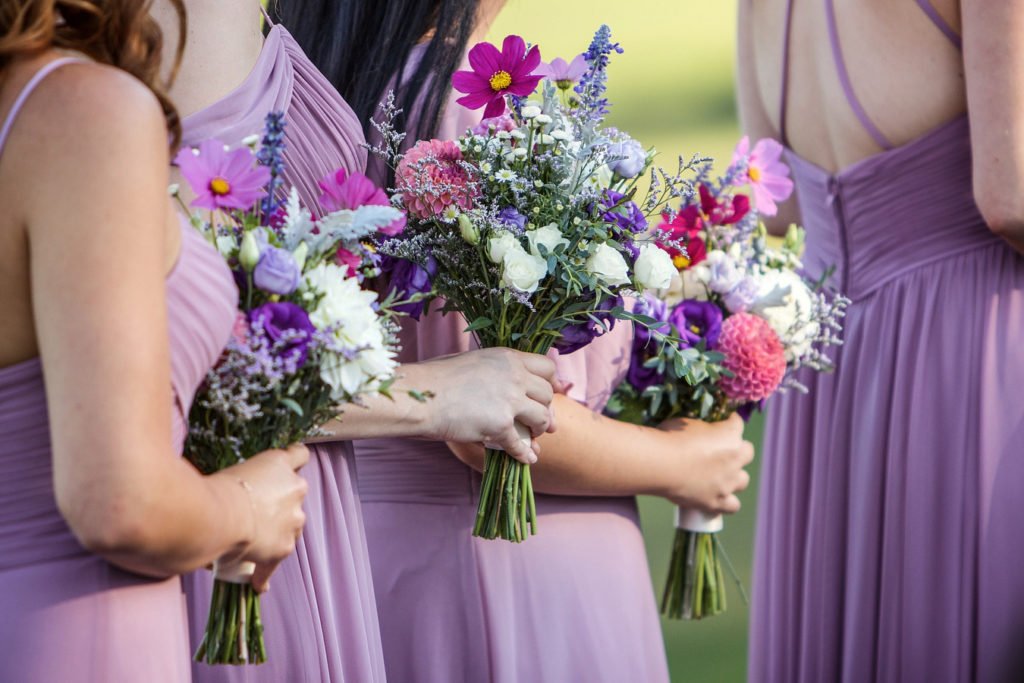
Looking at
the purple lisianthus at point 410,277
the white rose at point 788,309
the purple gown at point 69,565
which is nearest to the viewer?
the purple gown at point 69,565

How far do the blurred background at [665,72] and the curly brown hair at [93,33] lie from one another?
570 cm

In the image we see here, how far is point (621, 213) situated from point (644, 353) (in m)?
0.50

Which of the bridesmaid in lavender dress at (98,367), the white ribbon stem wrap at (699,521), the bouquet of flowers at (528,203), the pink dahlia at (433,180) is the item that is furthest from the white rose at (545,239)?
the white ribbon stem wrap at (699,521)

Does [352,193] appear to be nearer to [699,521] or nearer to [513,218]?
[513,218]

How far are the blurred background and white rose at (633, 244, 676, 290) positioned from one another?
5.05 metres

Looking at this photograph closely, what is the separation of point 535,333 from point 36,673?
0.93m

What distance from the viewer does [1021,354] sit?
277 cm

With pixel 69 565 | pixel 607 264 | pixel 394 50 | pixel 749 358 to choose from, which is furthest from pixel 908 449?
pixel 69 565

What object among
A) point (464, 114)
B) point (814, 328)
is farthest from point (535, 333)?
point (814, 328)

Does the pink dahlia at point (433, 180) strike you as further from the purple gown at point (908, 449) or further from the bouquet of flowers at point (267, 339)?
the purple gown at point (908, 449)

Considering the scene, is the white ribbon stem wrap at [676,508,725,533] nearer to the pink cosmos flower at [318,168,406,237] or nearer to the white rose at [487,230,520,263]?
the white rose at [487,230,520,263]

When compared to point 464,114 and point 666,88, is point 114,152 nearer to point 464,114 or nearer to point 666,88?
point 464,114

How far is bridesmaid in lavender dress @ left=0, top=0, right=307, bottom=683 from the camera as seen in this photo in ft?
4.20

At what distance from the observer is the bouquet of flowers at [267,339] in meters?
1.55
